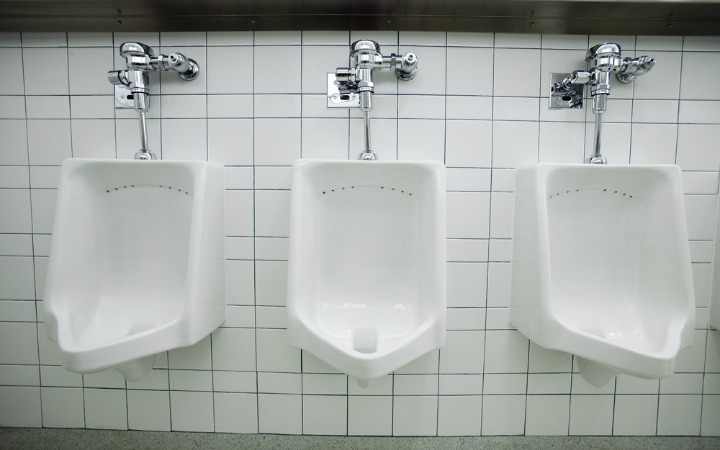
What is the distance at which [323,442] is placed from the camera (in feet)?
3.84

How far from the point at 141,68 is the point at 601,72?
1.36 m

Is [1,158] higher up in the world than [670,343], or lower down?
higher up

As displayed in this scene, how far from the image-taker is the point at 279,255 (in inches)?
45.2

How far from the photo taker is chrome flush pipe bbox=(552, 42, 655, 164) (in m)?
1.00

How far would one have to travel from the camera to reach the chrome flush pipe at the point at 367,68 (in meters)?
0.98

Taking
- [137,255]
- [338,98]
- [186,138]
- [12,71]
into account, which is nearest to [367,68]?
[338,98]

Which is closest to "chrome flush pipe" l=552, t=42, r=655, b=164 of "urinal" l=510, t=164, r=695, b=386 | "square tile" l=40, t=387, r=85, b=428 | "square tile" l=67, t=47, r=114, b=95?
"urinal" l=510, t=164, r=695, b=386

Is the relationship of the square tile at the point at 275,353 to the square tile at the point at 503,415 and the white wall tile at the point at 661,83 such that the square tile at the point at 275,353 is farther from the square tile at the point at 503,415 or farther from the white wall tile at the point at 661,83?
the white wall tile at the point at 661,83

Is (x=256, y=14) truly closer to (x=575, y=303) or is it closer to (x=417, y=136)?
(x=417, y=136)

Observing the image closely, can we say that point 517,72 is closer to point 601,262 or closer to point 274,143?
point 601,262

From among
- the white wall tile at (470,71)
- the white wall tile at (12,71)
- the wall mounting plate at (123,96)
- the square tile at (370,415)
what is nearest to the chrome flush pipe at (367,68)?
the white wall tile at (470,71)

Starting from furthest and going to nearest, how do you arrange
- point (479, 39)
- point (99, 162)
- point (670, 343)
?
point (479, 39) < point (99, 162) < point (670, 343)

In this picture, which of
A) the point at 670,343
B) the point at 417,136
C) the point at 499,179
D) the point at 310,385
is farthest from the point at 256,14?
the point at 670,343

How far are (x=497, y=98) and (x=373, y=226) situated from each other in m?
0.58
